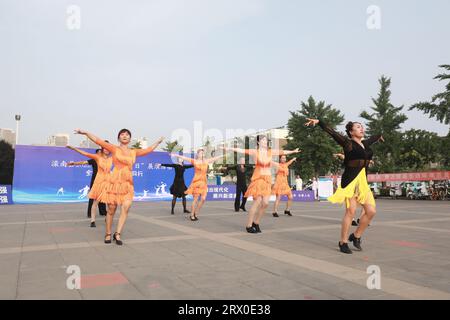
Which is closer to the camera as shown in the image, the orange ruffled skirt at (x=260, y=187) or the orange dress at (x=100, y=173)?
the orange ruffled skirt at (x=260, y=187)

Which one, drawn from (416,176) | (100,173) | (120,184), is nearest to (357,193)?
(120,184)

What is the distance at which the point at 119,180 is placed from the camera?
20.7ft

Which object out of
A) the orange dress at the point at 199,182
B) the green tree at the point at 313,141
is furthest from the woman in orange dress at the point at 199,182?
the green tree at the point at 313,141

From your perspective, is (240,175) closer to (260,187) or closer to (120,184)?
(260,187)

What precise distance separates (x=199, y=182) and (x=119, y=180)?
153 inches

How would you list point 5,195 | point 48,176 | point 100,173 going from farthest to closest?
point 48,176
point 5,195
point 100,173

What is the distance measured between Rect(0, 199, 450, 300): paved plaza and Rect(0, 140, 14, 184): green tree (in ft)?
117

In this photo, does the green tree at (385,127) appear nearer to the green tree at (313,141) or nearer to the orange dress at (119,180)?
the green tree at (313,141)

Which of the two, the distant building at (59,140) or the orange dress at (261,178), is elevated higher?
the distant building at (59,140)

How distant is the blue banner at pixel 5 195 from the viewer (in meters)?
19.5

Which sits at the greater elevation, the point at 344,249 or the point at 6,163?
the point at 6,163

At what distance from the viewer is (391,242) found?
628cm
